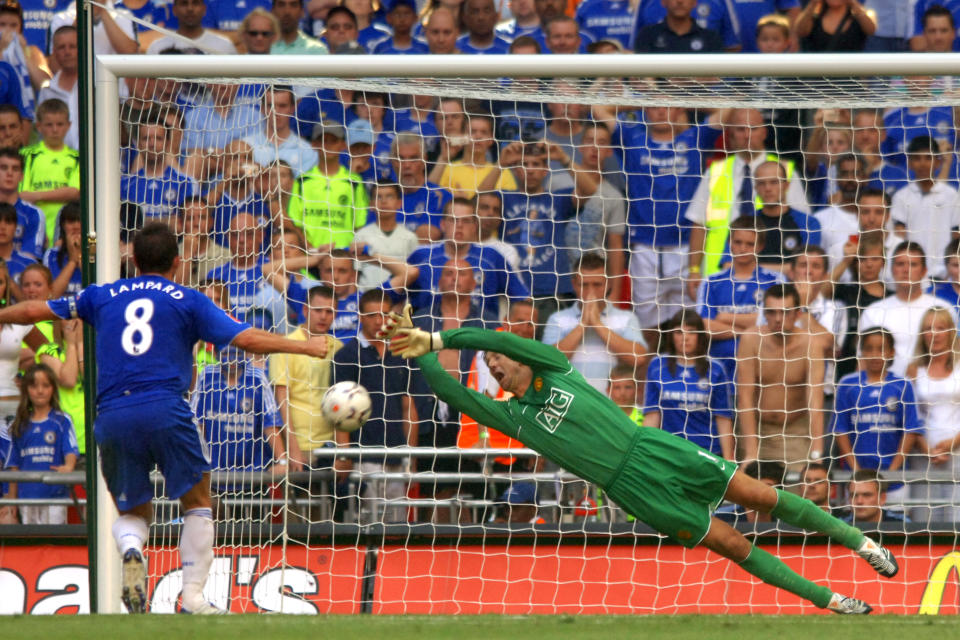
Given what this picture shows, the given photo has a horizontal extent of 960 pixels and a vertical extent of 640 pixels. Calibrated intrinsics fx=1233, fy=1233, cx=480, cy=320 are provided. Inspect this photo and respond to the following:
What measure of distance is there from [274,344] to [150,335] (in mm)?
550

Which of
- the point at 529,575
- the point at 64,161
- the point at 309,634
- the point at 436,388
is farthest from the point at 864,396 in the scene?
the point at 64,161

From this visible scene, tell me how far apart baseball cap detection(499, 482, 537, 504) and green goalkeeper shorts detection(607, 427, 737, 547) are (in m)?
1.37

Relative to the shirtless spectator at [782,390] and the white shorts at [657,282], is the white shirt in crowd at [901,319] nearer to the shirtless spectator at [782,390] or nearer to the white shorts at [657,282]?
the shirtless spectator at [782,390]

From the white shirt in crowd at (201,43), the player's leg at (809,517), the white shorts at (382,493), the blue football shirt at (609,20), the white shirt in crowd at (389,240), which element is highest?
the blue football shirt at (609,20)

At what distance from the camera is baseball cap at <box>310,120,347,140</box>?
877cm

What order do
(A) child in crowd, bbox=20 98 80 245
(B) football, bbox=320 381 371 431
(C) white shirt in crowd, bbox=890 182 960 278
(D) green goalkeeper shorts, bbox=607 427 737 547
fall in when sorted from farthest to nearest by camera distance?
(A) child in crowd, bbox=20 98 80 245, (C) white shirt in crowd, bbox=890 182 960 278, (B) football, bbox=320 381 371 431, (D) green goalkeeper shorts, bbox=607 427 737 547

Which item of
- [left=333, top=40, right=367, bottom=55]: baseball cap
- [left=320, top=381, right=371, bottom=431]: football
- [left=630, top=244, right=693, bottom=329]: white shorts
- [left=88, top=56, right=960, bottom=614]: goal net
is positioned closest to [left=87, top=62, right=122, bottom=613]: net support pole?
[left=88, top=56, right=960, bottom=614]: goal net

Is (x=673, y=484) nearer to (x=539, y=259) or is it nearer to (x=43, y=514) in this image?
(x=539, y=259)

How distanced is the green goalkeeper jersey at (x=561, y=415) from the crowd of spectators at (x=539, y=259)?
2.94ft

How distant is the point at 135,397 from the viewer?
5.20 metres

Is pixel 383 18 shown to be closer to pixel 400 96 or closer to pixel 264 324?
pixel 400 96

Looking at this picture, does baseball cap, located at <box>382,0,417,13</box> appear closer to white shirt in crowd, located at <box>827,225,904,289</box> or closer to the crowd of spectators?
the crowd of spectators

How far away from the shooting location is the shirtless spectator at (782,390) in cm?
791

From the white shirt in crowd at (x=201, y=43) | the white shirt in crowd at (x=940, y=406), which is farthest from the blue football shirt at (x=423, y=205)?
the white shirt in crowd at (x=940, y=406)
